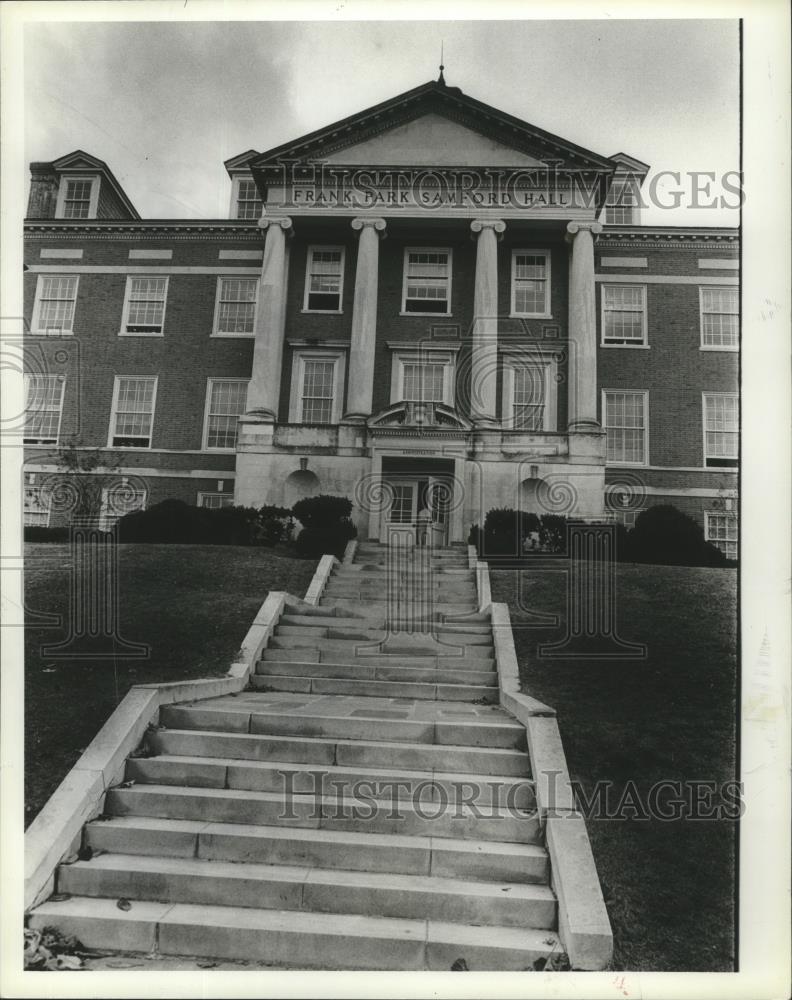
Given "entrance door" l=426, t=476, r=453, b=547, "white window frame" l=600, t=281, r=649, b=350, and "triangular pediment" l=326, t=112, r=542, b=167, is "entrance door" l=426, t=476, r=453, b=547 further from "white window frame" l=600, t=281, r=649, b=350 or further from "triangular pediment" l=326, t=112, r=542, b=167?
"triangular pediment" l=326, t=112, r=542, b=167

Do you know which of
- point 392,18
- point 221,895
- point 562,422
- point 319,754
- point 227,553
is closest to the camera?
point 221,895

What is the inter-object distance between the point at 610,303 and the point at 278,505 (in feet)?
34.4

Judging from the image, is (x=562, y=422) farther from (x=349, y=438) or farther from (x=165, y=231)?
(x=165, y=231)

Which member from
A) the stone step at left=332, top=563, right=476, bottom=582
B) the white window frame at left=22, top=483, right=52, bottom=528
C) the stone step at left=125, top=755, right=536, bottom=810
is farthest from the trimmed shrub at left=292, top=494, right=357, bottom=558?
the stone step at left=125, top=755, right=536, bottom=810

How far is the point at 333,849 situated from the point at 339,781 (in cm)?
74

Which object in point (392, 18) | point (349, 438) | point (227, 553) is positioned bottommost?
point (227, 553)

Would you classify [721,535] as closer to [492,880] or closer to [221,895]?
[492,880]

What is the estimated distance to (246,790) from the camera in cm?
638

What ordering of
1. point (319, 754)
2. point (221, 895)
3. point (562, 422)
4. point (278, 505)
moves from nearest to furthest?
point (221, 895), point (319, 754), point (278, 505), point (562, 422)

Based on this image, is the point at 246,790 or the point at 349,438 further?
the point at 349,438

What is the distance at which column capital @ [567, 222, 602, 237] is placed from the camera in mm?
19500

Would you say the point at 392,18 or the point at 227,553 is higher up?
the point at 392,18

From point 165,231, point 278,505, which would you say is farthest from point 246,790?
point 165,231

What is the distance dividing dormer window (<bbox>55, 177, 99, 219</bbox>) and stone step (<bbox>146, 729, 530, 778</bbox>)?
771 cm
